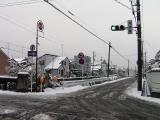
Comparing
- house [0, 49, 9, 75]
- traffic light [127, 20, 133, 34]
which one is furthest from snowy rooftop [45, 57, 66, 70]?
traffic light [127, 20, 133, 34]

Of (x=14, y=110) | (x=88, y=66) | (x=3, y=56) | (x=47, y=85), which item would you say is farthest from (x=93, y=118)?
(x=88, y=66)

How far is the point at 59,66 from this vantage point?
93688mm

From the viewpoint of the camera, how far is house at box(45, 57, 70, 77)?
9256 centimetres

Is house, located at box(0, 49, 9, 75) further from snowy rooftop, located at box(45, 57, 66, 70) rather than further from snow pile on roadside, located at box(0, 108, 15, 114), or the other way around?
snow pile on roadside, located at box(0, 108, 15, 114)

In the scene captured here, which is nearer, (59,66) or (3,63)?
(3,63)

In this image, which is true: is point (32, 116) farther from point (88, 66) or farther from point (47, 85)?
point (88, 66)

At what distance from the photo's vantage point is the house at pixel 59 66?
9256 cm

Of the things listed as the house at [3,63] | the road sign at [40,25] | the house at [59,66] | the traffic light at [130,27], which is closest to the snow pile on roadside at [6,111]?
the road sign at [40,25]

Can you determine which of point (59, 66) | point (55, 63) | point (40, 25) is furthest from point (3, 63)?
point (40, 25)

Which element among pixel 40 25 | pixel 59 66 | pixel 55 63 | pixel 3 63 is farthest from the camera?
pixel 55 63

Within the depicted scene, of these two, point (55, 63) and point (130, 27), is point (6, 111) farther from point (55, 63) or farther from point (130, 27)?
point (55, 63)

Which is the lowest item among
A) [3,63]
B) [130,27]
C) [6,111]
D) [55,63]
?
[6,111]

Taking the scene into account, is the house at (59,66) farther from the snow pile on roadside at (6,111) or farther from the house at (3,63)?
the snow pile on roadside at (6,111)

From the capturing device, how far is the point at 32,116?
13156 millimetres
